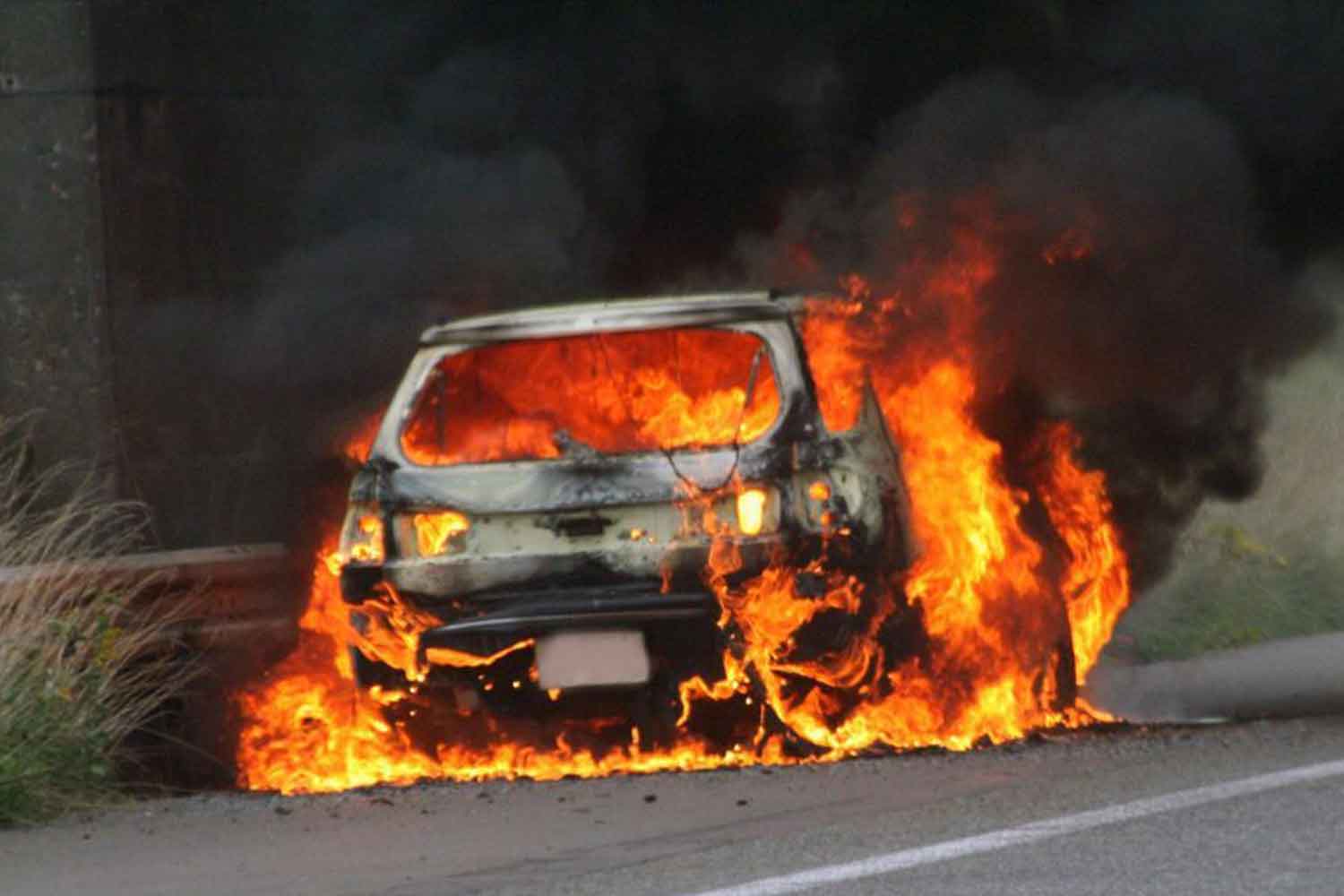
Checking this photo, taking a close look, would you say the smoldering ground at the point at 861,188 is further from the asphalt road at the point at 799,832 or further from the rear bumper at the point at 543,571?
the asphalt road at the point at 799,832

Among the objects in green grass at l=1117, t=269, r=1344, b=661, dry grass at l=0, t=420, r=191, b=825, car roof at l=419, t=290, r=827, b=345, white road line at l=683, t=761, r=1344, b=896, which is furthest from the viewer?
green grass at l=1117, t=269, r=1344, b=661

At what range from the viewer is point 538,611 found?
935cm

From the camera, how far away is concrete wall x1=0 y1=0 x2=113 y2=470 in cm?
1349

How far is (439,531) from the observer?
9.61 meters

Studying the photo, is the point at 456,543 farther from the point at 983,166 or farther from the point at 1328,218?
the point at 1328,218

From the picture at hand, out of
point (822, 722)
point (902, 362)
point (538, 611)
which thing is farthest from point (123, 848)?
point (902, 362)

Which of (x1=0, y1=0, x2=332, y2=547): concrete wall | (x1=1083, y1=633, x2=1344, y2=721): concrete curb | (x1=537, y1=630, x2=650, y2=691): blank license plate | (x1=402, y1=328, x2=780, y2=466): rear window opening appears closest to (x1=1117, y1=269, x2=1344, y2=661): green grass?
(x1=1083, y1=633, x2=1344, y2=721): concrete curb

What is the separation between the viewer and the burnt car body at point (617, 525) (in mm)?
9375

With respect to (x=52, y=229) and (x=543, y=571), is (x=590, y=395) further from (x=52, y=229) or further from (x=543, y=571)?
(x=52, y=229)

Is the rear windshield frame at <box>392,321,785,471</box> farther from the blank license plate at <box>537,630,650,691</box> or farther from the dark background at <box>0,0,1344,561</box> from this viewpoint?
the dark background at <box>0,0,1344,561</box>

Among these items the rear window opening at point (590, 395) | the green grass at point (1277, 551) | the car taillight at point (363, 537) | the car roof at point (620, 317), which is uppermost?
the car roof at point (620, 317)

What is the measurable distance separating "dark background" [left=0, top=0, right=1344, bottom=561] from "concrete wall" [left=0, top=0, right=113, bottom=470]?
0.01 meters

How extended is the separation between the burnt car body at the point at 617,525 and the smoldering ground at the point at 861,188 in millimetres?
1821

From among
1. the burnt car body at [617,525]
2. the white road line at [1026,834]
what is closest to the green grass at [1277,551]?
the burnt car body at [617,525]
